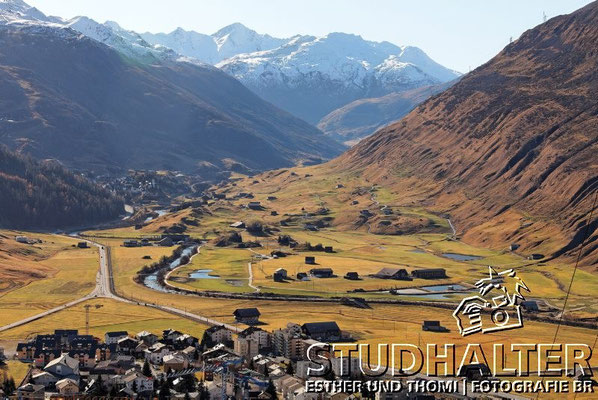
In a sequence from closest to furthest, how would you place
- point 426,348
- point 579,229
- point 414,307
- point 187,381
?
1. point 187,381
2. point 426,348
3. point 414,307
4. point 579,229

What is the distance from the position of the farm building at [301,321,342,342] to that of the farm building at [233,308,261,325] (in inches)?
520

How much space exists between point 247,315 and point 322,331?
15896mm

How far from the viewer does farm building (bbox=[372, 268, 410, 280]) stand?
151 m

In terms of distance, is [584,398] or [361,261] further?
[361,261]

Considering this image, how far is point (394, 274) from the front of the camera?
15150 centimetres

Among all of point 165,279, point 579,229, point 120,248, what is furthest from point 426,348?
point 120,248

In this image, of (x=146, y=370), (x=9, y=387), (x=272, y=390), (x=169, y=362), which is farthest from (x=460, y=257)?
(x=9, y=387)

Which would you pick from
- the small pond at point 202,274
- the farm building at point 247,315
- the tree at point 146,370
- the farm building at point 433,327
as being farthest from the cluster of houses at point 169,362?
the small pond at point 202,274

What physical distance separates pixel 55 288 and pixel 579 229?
331ft

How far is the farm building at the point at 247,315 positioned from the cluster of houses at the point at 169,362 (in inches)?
334

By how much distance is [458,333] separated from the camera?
349ft

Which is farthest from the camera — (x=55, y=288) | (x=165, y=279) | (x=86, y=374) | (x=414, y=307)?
(x=165, y=279)

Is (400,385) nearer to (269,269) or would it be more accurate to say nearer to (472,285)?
(472,285)

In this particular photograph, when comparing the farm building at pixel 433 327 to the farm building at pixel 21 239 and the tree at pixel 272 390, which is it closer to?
the tree at pixel 272 390
